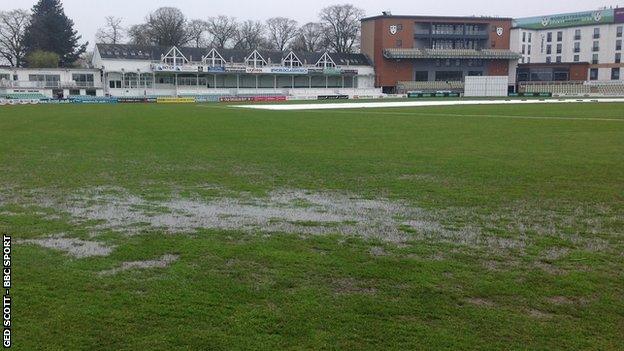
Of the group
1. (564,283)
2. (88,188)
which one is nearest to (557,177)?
(564,283)

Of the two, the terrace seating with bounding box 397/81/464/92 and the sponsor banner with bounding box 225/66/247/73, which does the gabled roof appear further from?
the terrace seating with bounding box 397/81/464/92

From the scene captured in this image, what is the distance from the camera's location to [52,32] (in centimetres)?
9875

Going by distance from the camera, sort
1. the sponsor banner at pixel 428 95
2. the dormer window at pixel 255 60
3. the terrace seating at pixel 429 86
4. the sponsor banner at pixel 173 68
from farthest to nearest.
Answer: the terrace seating at pixel 429 86
the dormer window at pixel 255 60
the sponsor banner at pixel 428 95
the sponsor banner at pixel 173 68

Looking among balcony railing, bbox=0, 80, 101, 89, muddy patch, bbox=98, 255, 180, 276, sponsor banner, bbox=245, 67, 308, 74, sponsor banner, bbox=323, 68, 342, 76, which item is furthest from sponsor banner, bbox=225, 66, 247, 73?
muddy patch, bbox=98, 255, 180, 276

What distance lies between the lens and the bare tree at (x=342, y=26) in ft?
392

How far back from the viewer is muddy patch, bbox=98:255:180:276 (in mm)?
6336

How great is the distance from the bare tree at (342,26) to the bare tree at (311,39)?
130 cm

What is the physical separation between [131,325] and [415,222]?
478 centimetres

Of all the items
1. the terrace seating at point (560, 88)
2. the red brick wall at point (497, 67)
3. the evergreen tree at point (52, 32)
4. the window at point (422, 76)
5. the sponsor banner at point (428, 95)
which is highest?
the evergreen tree at point (52, 32)

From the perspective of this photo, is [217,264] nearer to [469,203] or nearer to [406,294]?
[406,294]

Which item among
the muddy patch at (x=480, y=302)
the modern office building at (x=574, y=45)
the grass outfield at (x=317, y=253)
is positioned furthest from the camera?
the modern office building at (x=574, y=45)

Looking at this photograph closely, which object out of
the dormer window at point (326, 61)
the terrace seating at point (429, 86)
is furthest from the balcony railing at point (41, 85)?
the terrace seating at point (429, 86)

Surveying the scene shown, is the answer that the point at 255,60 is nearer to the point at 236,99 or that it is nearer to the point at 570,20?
the point at 236,99

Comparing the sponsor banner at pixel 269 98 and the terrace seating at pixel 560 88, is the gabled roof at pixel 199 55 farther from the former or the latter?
the terrace seating at pixel 560 88
